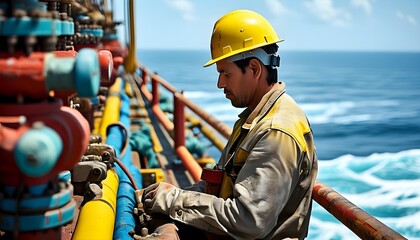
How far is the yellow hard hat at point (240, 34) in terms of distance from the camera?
2.78m

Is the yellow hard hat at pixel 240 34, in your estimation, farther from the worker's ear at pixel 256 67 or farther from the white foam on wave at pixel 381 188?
the white foam on wave at pixel 381 188

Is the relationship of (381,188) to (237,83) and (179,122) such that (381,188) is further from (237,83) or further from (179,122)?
(237,83)

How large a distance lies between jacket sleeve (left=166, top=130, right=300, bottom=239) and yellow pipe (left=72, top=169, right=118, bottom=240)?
482 millimetres

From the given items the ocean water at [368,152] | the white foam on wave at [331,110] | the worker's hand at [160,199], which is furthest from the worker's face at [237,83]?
the white foam on wave at [331,110]

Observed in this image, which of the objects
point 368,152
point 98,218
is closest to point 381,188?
point 368,152

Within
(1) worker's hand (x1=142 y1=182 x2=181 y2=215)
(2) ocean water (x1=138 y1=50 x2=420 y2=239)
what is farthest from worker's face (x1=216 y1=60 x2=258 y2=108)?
(2) ocean water (x1=138 y1=50 x2=420 y2=239)

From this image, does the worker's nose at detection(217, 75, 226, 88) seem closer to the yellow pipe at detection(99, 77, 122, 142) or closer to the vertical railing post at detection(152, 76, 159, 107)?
the yellow pipe at detection(99, 77, 122, 142)

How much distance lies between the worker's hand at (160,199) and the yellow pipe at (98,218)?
0.18 m

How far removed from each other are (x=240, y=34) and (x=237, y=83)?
23 cm

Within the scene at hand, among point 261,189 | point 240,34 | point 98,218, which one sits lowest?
point 98,218

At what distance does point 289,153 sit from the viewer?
2.43 meters

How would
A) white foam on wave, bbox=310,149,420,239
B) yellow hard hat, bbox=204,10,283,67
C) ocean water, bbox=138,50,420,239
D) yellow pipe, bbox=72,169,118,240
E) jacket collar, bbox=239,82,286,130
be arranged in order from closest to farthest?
yellow pipe, bbox=72,169,118,240 < jacket collar, bbox=239,82,286,130 < yellow hard hat, bbox=204,10,283,67 < white foam on wave, bbox=310,149,420,239 < ocean water, bbox=138,50,420,239

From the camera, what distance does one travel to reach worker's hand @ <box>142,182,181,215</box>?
268 centimetres

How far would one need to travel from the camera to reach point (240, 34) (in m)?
2.79
